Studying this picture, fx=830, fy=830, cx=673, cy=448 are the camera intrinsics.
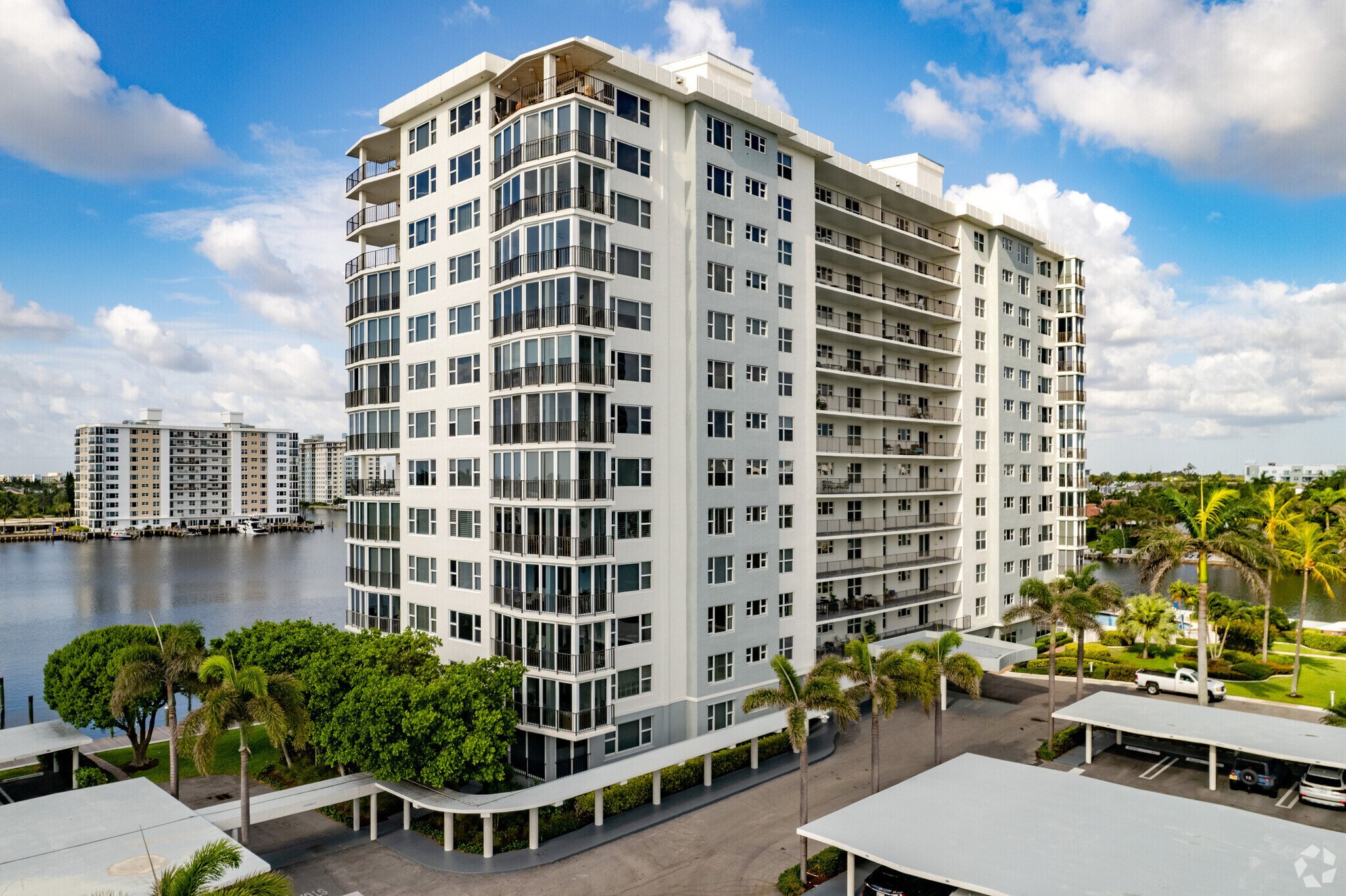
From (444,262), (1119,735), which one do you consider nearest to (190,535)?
(444,262)

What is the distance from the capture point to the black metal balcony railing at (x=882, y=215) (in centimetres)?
4922

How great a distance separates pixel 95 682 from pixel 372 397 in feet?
55.9

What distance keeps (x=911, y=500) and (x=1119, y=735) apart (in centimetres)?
1996

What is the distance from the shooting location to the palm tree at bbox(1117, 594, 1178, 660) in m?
55.9

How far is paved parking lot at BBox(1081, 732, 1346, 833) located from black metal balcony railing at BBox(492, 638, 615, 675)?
825 inches

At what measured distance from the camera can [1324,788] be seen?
3061 cm

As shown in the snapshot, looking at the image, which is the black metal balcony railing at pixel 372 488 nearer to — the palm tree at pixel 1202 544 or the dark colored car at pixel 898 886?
the dark colored car at pixel 898 886

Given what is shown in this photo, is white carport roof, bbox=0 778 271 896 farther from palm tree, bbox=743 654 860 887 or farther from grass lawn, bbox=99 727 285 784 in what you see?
palm tree, bbox=743 654 860 887

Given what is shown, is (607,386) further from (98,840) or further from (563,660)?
(98,840)

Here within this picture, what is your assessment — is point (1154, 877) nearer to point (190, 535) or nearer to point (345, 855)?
point (345, 855)

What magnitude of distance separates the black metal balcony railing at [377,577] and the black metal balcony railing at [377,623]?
1584 millimetres

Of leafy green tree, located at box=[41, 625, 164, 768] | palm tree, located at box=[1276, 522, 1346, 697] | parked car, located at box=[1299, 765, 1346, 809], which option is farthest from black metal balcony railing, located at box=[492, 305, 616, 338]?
palm tree, located at box=[1276, 522, 1346, 697]

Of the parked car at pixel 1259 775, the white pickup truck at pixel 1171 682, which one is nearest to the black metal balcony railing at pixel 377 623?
the parked car at pixel 1259 775

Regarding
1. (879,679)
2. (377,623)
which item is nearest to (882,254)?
(879,679)
